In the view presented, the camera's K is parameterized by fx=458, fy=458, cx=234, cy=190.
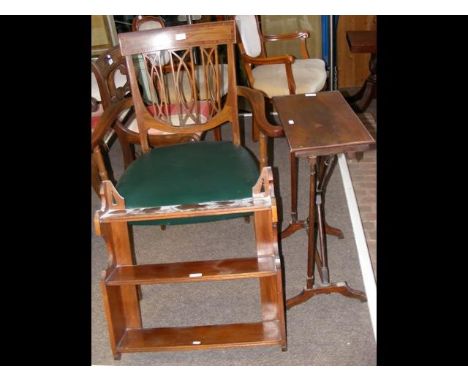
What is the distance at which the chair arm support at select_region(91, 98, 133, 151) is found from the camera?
1.58 metres

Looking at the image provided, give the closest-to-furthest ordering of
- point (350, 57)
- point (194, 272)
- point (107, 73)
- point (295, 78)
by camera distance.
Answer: point (194, 272), point (107, 73), point (295, 78), point (350, 57)

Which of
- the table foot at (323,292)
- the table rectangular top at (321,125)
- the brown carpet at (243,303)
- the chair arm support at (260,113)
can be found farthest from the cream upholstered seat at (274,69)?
the table foot at (323,292)

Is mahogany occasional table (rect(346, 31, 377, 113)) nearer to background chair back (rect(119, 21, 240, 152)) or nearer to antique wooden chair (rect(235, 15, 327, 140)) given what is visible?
antique wooden chair (rect(235, 15, 327, 140))

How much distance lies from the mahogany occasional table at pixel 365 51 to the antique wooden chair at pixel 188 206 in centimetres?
159

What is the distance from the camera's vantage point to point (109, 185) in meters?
1.43

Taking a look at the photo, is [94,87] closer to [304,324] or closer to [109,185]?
[109,185]

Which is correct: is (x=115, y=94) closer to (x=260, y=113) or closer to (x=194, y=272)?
(x=260, y=113)

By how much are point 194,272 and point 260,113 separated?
616 millimetres

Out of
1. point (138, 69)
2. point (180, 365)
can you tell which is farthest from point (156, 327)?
point (138, 69)

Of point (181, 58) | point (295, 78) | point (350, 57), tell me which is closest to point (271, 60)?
point (295, 78)

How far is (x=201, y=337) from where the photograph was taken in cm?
154

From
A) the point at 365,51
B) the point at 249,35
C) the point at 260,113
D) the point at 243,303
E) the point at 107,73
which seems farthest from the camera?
the point at 365,51

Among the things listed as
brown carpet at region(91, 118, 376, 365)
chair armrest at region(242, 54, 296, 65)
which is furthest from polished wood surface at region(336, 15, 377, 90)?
brown carpet at region(91, 118, 376, 365)

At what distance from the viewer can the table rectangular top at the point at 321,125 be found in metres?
1.31
